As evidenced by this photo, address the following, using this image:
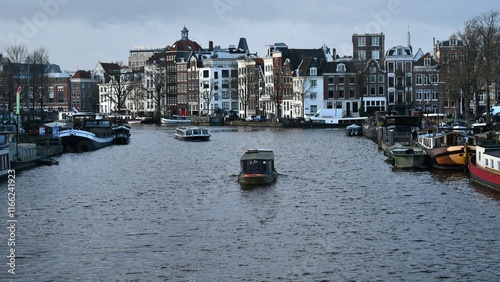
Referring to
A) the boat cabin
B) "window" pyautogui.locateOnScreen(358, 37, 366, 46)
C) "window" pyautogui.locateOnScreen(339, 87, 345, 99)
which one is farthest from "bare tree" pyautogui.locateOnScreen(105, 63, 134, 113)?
the boat cabin

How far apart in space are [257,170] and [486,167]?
12.3m

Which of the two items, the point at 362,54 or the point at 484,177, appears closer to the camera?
the point at 484,177

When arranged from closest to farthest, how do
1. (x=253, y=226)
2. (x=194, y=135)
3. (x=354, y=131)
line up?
(x=253, y=226) → (x=194, y=135) → (x=354, y=131)

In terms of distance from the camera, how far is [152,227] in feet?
119

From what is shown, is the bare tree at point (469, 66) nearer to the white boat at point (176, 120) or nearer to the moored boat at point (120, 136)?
the moored boat at point (120, 136)

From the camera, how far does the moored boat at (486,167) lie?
4441 cm

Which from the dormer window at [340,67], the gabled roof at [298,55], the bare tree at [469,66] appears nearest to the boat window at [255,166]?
the bare tree at [469,66]

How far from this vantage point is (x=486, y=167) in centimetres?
4641

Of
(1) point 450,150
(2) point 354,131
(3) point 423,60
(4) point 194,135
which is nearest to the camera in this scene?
(1) point 450,150

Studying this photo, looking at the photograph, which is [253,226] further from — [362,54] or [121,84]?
[121,84]

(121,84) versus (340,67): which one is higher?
(340,67)

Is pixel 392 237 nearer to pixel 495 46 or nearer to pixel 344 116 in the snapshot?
pixel 495 46

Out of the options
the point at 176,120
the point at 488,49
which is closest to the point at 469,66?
the point at 488,49

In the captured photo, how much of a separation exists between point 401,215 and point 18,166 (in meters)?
29.1
